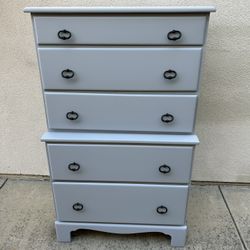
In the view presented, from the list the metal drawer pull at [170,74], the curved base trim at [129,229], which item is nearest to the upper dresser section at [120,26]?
the metal drawer pull at [170,74]

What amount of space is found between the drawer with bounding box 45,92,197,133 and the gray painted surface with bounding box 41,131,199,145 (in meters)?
0.03

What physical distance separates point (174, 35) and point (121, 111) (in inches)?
17.2

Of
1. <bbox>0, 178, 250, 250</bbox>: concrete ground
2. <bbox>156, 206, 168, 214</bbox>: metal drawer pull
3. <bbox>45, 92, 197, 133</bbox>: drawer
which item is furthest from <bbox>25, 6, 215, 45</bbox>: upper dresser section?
<bbox>0, 178, 250, 250</bbox>: concrete ground

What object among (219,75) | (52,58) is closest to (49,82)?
(52,58)

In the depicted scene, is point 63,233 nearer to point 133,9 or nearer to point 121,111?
point 121,111

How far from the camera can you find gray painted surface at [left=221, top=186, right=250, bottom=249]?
181 centimetres

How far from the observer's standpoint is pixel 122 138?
4.69ft

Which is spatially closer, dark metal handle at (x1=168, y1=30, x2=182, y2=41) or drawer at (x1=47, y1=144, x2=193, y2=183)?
dark metal handle at (x1=168, y1=30, x2=182, y2=41)

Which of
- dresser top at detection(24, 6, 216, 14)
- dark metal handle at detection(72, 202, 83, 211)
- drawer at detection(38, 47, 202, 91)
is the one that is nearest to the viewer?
dresser top at detection(24, 6, 216, 14)

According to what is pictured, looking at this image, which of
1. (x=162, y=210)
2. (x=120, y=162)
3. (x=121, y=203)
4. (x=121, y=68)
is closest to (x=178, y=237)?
(x=162, y=210)

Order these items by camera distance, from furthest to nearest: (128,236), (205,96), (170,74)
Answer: (205,96), (128,236), (170,74)

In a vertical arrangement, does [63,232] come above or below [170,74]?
below

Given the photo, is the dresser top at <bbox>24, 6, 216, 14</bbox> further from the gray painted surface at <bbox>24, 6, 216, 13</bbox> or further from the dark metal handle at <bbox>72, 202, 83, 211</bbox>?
the dark metal handle at <bbox>72, 202, 83, 211</bbox>

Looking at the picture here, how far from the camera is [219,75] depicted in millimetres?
1908
